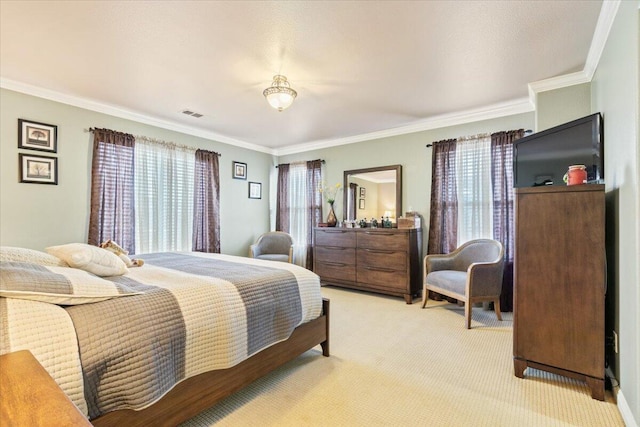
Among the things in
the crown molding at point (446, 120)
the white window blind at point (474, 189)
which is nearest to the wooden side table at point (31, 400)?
the white window blind at point (474, 189)

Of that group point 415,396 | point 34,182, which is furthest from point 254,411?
point 34,182

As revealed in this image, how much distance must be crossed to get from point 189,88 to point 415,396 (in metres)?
3.43

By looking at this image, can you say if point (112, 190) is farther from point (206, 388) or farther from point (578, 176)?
point (578, 176)

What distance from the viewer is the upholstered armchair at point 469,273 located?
3.24 metres

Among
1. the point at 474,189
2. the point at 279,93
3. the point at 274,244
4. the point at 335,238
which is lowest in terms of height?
the point at 274,244

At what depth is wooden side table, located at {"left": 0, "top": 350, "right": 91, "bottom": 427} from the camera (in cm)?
66

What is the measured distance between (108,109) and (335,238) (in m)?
3.46

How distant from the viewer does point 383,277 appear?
4305 millimetres

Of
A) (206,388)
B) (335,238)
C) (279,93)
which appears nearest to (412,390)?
(206,388)

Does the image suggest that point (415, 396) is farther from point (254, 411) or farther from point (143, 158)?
point (143, 158)

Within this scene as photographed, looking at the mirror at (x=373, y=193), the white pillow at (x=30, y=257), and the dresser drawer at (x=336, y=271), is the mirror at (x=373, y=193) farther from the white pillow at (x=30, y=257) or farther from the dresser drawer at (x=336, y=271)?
the white pillow at (x=30, y=257)

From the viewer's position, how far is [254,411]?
5.97ft

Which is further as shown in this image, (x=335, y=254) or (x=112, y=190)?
(x=335, y=254)

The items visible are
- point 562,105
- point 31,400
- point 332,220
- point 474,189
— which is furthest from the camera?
point 332,220
